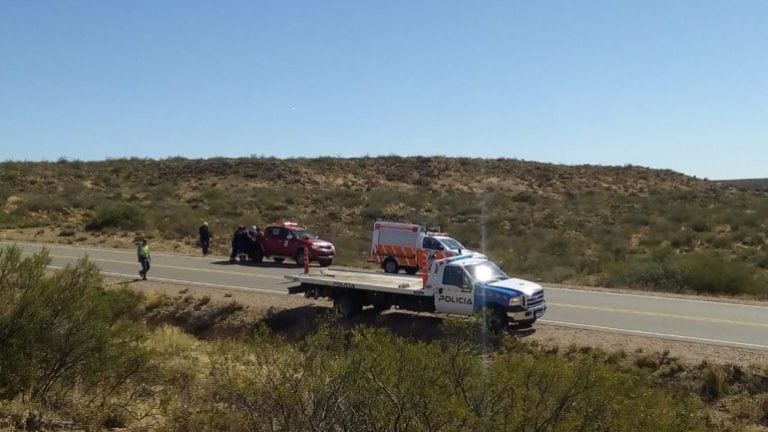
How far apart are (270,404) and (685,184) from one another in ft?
286

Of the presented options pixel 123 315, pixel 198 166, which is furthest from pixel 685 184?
pixel 123 315

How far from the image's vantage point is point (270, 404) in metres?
8.55

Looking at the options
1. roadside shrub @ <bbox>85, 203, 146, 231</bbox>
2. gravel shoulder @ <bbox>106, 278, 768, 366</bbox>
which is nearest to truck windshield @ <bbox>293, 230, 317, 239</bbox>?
gravel shoulder @ <bbox>106, 278, 768, 366</bbox>

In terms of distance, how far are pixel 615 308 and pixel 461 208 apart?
38900 millimetres

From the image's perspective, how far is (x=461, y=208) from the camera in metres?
59.8

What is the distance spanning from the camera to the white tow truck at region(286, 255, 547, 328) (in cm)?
1692

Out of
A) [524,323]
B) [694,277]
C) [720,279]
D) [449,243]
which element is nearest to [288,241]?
[449,243]

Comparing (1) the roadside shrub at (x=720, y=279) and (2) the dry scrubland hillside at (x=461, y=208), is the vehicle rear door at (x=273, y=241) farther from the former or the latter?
(1) the roadside shrub at (x=720, y=279)

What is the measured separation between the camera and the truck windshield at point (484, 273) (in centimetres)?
1753

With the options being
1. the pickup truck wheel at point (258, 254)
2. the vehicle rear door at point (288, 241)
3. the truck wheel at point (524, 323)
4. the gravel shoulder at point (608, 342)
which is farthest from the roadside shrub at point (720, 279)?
the pickup truck wheel at point (258, 254)

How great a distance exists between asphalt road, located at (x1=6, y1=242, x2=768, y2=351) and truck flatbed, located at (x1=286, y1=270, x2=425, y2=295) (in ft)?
12.7

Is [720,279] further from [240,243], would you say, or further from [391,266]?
[240,243]

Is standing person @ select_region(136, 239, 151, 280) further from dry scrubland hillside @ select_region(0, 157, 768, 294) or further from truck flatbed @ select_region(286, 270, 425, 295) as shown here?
dry scrubland hillside @ select_region(0, 157, 768, 294)

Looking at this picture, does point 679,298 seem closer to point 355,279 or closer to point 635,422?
point 355,279
